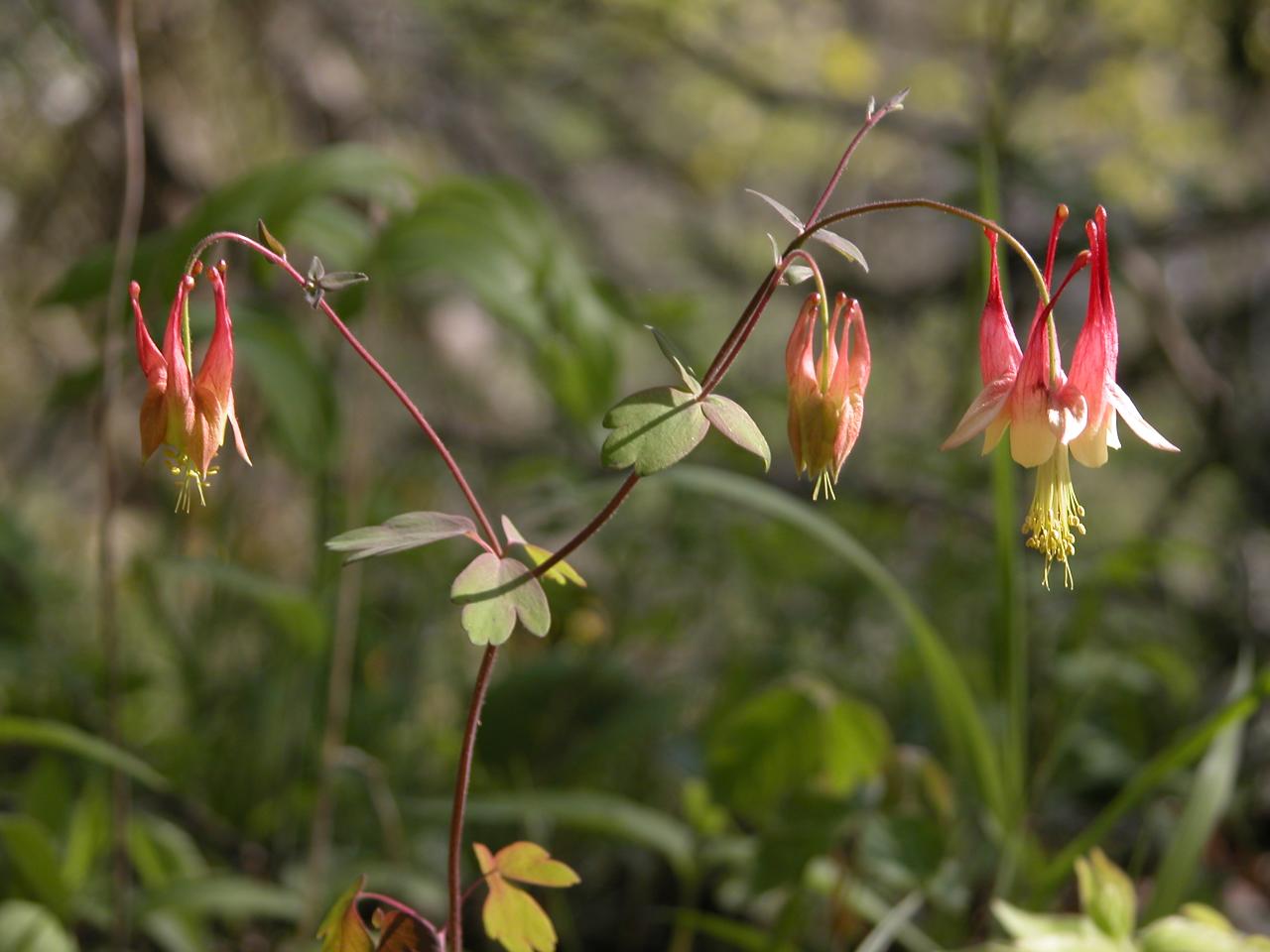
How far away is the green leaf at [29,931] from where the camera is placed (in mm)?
1066

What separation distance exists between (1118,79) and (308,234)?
2.43 meters

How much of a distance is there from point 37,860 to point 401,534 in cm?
72

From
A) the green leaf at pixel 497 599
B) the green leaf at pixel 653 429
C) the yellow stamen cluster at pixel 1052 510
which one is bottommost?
the green leaf at pixel 497 599

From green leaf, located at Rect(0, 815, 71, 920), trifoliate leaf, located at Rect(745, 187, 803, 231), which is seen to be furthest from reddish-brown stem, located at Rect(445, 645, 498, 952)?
green leaf, located at Rect(0, 815, 71, 920)

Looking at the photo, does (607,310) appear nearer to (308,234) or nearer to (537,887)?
(308,234)

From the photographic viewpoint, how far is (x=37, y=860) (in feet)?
3.72

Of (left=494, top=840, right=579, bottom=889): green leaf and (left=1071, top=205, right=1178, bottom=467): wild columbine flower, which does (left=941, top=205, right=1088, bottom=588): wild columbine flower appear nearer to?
(left=1071, top=205, right=1178, bottom=467): wild columbine flower

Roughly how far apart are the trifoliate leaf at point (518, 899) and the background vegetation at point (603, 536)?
436mm

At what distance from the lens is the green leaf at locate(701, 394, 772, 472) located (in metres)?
0.65

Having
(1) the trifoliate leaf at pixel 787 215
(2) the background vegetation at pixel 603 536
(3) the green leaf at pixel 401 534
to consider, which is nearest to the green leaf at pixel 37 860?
(2) the background vegetation at pixel 603 536

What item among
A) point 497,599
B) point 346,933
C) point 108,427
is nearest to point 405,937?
point 346,933

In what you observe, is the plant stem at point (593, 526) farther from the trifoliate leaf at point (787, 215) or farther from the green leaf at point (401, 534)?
the trifoliate leaf at point (787, 215)

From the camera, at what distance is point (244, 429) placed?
7.09 ft

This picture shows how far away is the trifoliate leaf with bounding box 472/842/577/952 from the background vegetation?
0.44 m
